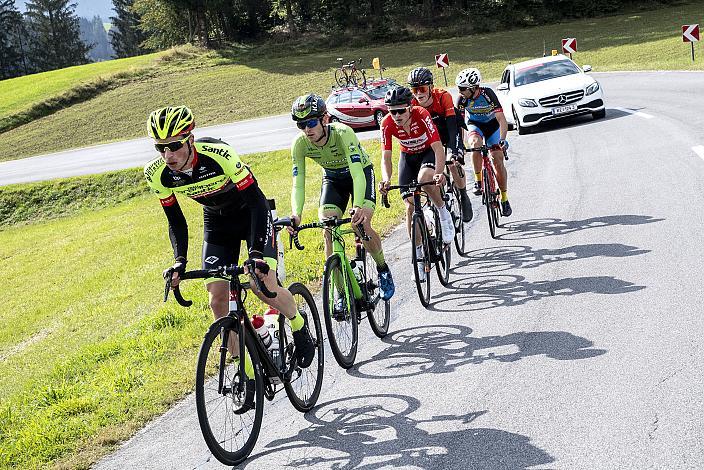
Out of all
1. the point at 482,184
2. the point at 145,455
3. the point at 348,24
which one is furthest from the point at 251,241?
the point at 348,24

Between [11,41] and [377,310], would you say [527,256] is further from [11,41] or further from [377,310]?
[11,41]

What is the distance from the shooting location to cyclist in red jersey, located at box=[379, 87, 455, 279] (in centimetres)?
856

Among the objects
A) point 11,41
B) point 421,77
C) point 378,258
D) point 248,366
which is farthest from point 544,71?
point 11,41

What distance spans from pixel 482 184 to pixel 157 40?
94.0 m

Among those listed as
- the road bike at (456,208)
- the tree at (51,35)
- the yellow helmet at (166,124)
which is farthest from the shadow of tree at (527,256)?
the tree at (51,35)

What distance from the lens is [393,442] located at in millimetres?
5305

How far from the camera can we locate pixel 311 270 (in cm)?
1101

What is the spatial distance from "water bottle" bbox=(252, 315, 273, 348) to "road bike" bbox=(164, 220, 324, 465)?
0.07 meters

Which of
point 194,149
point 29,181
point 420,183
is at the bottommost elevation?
point 29,181

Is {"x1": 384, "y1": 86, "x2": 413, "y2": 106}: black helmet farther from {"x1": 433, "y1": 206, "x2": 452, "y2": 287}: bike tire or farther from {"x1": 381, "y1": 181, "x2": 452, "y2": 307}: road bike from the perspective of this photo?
{"x1": 433, "y1": 206, "x2": 452, "y2": 287}: bike tire

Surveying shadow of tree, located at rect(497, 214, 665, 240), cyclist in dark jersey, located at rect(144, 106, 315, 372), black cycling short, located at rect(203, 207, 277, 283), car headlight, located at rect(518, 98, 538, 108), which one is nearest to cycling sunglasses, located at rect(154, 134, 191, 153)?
cyclist in dark jersey, located at rect(144, 106, 315, 372)

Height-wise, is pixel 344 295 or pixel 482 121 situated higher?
pixel 482 121

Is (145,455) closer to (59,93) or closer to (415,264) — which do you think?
(415,264)

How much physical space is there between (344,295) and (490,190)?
4.73 metres
